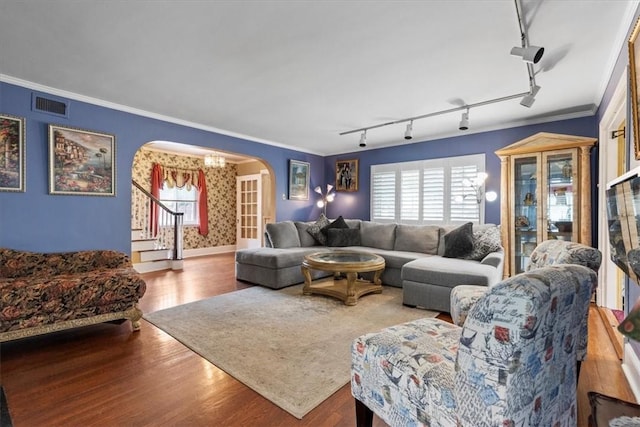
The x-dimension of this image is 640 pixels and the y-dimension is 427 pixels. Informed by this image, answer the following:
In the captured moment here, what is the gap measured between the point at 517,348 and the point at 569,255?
1290 mm

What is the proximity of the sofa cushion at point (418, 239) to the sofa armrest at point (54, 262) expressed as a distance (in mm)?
3781

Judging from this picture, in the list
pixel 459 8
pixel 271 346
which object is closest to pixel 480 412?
pixel 271 346

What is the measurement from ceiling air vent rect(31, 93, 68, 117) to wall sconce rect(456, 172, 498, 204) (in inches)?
217

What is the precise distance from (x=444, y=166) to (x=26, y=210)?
5.71m

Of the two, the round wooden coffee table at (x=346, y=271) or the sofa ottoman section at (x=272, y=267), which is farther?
the sofa ottoman section at (x=272, y=267)

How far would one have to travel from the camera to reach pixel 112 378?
198 centimetres

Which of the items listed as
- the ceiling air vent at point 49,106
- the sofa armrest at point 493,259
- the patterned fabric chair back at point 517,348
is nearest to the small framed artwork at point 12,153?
the ceiling air vent at point 49,106

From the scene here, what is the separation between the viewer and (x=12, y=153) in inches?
121

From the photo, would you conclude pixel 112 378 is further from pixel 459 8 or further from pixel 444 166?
pixel 444 166

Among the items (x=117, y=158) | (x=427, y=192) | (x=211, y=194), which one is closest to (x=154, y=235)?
(x=211, y=194)

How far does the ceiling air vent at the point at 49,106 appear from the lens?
320 cm

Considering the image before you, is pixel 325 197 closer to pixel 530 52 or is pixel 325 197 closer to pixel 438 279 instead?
pixel 438 279

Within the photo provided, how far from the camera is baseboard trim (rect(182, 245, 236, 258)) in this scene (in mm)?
7094

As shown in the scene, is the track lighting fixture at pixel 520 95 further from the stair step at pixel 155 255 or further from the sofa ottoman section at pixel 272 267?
the stair step at pixel 155 255
